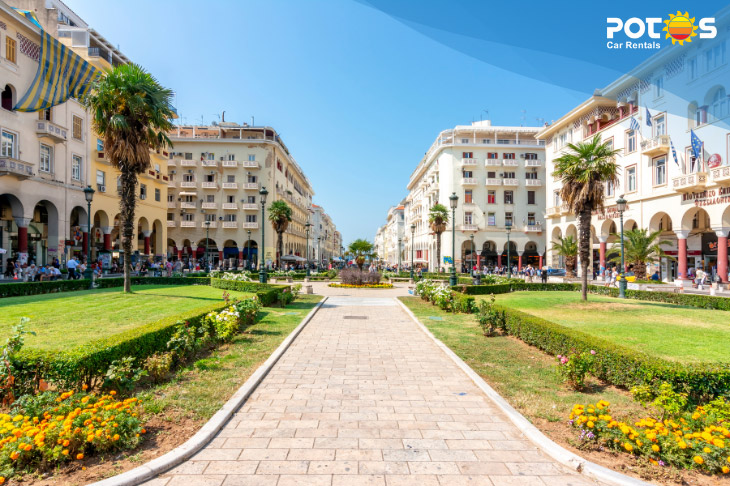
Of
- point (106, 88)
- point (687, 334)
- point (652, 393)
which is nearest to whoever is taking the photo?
point (652, 393)

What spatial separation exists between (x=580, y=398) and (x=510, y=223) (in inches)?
2049

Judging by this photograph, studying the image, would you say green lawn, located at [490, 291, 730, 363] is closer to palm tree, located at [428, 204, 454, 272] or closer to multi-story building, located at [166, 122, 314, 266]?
palm tree, located at [428, 204, 454, 272]

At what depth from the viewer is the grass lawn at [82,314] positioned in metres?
9.05

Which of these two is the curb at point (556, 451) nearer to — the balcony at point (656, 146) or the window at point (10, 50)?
the balcony at point (656, 146)

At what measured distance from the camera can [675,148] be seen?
29.8 meters

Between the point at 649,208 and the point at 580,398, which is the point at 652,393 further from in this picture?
the point at 649,208

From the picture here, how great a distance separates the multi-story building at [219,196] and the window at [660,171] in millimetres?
44278

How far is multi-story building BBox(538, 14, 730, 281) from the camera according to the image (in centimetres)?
2633

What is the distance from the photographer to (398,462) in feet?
14.0

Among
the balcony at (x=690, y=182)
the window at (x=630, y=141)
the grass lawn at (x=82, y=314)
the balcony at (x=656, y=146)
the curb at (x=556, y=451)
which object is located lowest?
the curb at (x=556, y=451)

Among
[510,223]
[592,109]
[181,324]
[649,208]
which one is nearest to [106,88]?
[181,324]

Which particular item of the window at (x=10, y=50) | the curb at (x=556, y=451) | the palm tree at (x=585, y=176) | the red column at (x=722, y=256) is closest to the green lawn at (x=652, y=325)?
the palm tree at (x=585, y=176)

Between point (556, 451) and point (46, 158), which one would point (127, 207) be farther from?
point (556, 451)

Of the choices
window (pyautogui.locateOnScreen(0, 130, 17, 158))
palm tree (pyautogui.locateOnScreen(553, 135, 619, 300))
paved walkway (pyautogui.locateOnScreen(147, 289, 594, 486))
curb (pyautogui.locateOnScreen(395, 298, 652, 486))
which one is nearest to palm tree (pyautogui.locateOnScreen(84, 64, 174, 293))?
window (pyautogui.locateOnScreen(0, 130, 17, 158))
